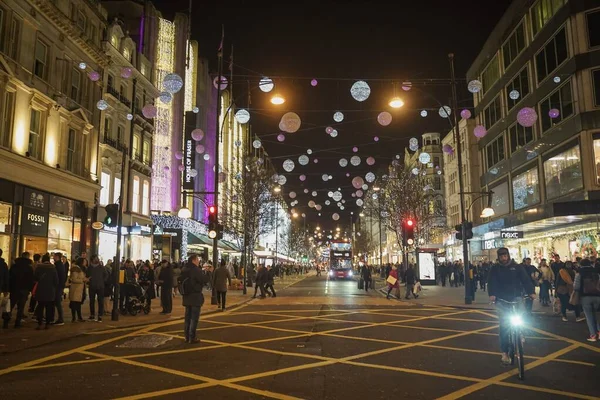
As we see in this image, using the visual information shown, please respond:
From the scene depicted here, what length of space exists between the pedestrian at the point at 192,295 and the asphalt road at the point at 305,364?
1.11 ft

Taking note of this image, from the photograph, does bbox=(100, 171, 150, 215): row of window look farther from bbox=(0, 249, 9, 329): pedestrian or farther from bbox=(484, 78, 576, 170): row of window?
bbox=(484, 78, 576, 170): row of window

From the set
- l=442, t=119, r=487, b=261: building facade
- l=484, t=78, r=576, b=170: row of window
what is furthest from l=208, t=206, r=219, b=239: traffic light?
l=442, t=119, r=487, b=261: building facade

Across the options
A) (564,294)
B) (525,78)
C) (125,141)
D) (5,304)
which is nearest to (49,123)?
(125,141)

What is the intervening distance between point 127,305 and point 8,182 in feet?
27.0

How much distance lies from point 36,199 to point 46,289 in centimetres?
1060

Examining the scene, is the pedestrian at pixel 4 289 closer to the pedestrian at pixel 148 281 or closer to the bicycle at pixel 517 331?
the pedestrian at pixel 148 281

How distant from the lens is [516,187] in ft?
119

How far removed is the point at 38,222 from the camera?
73.8 ft

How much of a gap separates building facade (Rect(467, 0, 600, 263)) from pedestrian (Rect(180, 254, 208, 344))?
1720 centimetres

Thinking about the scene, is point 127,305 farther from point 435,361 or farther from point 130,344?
point 435,361

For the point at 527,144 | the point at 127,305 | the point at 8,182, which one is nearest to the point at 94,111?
the point at 8,182

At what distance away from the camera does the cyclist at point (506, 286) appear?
827 centimetres

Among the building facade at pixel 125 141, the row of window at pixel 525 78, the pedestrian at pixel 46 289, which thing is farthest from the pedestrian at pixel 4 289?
the row of window at pixel 525 78

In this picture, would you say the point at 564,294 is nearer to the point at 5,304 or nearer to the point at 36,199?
the point at 5,304
